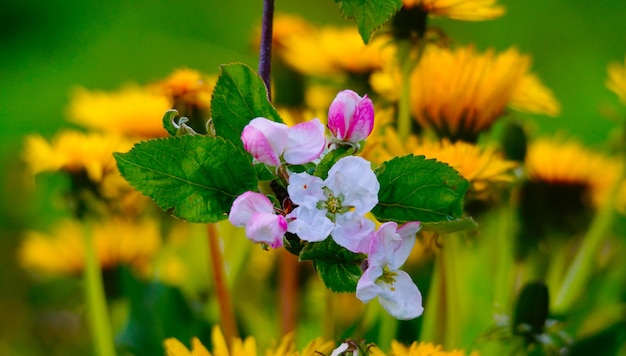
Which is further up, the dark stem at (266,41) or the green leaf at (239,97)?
the dark stem at (266,41)

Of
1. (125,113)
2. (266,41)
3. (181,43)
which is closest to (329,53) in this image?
(125,113)

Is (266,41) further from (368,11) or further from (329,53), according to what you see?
(329,53)

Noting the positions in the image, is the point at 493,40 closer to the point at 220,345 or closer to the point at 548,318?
the point at 548,318

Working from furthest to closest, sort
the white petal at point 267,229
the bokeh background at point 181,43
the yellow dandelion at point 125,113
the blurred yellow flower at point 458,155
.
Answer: the bokeh background at point 181,43
the yellow dandelion at point 125,113
the blurred yellow flower at point 458,155
the white petal at point 267,229

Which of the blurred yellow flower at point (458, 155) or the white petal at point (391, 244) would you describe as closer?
the white petal at point (391, 244)

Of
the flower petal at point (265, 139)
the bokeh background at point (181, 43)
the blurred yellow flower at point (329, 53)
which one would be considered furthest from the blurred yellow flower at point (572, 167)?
the bokeh background at point (181, 43)

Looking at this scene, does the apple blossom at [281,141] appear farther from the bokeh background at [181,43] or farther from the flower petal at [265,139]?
the bokeh background at [181,43]

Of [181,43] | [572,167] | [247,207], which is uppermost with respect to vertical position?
[247,207]
